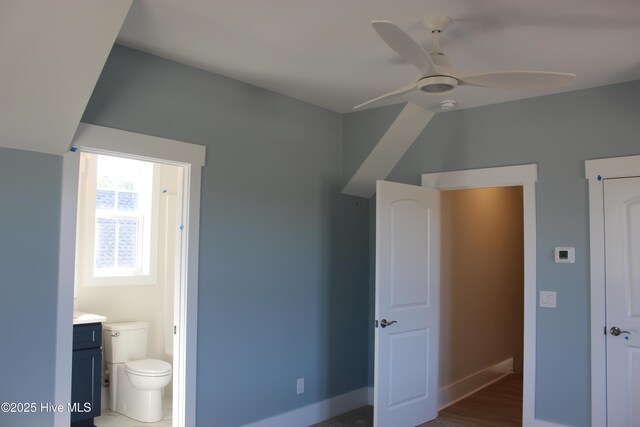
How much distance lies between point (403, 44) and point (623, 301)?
2502 mm

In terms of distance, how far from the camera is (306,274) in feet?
13.5

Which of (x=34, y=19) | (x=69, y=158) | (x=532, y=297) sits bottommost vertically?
(x=532, y=297)

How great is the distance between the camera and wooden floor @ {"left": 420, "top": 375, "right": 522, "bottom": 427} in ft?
13.8

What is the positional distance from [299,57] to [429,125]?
5.23 feet

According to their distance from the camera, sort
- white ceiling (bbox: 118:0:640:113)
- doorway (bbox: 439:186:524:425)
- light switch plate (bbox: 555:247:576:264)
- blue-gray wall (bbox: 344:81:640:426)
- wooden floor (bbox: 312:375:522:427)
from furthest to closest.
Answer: doorway (bbox: 439:186:524:425), wooden floor (bbox: 312:375:522:427), light switch plate (bbox: 555:247:576:264), blue-gray wall (bbox: 344:81:640:426), white ceiling (bbox: 118:0:640:113)

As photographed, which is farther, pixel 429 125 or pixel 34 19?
pixel 429 125

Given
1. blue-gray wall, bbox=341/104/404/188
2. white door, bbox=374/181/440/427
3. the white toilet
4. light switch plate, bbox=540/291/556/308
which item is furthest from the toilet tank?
light switch plate, bbox=540/291/556/308

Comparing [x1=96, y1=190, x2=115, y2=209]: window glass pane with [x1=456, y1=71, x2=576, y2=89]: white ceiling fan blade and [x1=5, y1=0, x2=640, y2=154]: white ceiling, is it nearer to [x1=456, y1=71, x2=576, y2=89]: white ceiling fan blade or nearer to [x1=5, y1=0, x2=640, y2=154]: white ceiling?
[x1=5, y1=0, x2=640, y2=154]: white ceiling

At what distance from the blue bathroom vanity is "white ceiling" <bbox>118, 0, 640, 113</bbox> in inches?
81.7

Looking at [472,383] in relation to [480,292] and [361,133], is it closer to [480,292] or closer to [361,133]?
[480,292]

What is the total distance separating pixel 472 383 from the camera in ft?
16.5

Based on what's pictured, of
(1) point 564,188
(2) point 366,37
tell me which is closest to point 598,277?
(1) point 564,188

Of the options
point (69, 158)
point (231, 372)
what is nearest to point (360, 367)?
point (231, 372)

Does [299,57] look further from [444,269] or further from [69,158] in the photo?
[444,269]
